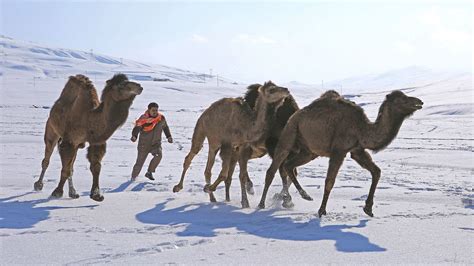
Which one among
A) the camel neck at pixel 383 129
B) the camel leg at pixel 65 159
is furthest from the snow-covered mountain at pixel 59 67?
the camel neck at pixel 383 129

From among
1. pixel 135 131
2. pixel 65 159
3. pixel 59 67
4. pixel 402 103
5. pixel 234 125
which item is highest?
pixel 59 67

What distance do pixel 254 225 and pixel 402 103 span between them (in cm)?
236

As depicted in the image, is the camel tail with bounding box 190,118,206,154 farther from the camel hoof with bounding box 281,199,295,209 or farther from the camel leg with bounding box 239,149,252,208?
the camel hoof with bounding box 281,199,295,209

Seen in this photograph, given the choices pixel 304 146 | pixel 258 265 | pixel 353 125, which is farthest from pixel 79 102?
pixel 258 265

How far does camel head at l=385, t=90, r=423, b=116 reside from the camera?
23.2ft

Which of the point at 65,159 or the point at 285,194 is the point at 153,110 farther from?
the point at 285,194

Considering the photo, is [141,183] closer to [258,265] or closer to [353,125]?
[353,125]

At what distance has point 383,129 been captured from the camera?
23.7ft

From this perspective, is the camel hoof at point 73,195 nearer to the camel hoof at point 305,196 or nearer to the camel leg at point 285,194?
the camel leg at point 285,194

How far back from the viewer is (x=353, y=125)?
745 cm

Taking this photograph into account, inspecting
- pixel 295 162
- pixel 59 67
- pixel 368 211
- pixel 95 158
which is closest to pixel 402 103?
pixel 368 211

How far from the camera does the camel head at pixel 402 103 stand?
23.2ft

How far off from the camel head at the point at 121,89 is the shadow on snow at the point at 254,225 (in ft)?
4.89

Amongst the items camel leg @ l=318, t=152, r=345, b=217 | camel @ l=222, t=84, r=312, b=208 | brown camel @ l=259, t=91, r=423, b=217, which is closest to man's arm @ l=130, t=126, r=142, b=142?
camel @ l=222, t=84, r=312, b=208
